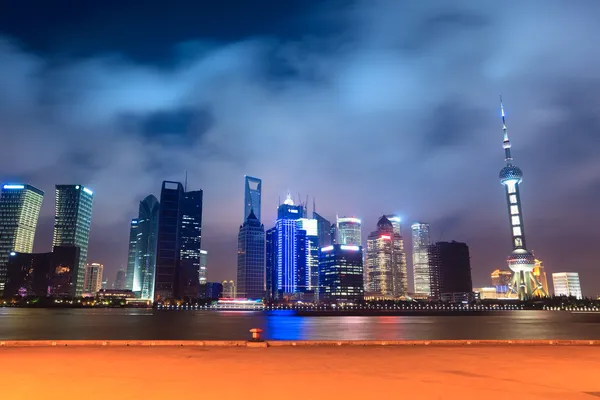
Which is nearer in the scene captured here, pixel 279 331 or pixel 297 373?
pixel 297 373

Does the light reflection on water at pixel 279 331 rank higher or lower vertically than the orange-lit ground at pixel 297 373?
lower

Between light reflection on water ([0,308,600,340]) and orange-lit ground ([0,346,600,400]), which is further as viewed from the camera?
light reflection on water ([0,308,600,340])

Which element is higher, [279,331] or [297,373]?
[297,373]

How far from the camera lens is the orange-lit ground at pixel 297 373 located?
12.3 meters

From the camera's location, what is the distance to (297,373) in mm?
15297

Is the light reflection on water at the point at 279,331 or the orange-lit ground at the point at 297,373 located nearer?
the orange-lit ground at the point at 297,373

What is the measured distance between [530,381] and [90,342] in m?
22.4

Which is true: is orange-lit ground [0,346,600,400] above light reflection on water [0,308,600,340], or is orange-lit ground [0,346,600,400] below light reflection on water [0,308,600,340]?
above

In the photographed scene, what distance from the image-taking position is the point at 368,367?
55.2 ft

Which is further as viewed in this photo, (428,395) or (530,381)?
(530,381)

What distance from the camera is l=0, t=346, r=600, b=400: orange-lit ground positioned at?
12.3 m

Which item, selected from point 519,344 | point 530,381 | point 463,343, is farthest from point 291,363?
point 519,344

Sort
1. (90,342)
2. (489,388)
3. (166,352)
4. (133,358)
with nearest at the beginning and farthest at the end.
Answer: (489,388) < (133,358) < (166,352) < (90,342)

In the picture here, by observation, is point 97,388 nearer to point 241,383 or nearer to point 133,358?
point 241,383
